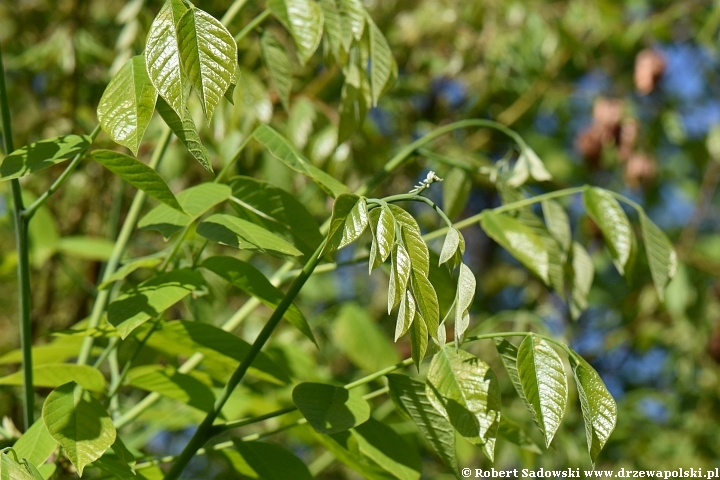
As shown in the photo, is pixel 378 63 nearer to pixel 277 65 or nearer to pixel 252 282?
pixel 277 65

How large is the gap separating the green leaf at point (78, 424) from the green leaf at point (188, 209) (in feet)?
0.54

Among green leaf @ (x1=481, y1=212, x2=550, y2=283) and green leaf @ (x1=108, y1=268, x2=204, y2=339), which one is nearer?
green leaf @ (x1=108, y1=268, x2=204, y2=339)

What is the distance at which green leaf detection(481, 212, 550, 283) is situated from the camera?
893 millimetres

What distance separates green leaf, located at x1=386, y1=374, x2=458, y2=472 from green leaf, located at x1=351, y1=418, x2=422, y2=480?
0.25 ft

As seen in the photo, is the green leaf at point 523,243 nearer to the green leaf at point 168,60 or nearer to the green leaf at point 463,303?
the green leaf at point 463,303

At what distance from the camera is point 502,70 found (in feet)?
8.38

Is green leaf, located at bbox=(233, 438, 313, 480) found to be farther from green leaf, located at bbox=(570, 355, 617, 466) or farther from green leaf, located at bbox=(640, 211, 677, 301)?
green leaf, located at bbox=(640, 211, 677, 301)

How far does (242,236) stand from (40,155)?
0.18m

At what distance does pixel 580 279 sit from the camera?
1.02 meters

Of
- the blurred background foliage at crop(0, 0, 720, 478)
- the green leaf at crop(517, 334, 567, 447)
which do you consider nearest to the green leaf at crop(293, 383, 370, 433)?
the green leaf at crop(517, 334, 567, 447)

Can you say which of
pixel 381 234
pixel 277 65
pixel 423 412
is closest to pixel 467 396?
pixel 423 412

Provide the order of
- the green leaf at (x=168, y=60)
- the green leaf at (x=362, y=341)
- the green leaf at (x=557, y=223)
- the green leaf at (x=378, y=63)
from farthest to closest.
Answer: the green leaf at (x=362, y=341) < the green leaf at (x=557, y=223) < the green leaf at (x=378, y=63) < the green leaf at (x=168, y=60)

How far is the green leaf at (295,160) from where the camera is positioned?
0.69 metres


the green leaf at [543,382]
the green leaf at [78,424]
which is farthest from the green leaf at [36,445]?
the green leaf at [543,382]
